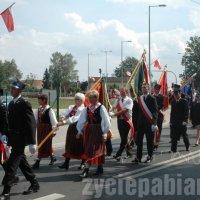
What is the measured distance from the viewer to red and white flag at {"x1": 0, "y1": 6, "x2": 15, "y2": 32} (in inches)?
799

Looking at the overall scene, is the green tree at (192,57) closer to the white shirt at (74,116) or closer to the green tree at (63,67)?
the green tree at (63,67)

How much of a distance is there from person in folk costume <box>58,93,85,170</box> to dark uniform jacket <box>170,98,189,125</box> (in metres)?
3.64

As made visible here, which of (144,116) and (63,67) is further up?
(63,67)

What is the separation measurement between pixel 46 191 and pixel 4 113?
57.4 inches

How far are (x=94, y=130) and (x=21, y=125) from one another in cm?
203

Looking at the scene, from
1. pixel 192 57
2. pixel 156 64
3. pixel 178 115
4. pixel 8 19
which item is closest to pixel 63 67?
pixel 192 57

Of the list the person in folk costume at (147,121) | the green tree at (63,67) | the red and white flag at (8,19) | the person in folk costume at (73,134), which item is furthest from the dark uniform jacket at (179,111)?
the green tree at (63,67)

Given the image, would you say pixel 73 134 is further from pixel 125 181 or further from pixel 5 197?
pixel 5 197

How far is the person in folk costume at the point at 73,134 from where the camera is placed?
10531mm

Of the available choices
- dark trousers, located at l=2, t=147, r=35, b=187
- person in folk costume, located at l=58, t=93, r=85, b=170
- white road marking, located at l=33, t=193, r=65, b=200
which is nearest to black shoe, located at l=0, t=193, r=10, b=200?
dark trousers, located at l=2, t=147, r=35, b=187

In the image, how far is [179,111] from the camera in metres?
13.6

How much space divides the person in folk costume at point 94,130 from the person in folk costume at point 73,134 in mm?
550

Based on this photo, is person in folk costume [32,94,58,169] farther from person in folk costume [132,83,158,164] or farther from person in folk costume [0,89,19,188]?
person in folk costume [0,89,19,188]

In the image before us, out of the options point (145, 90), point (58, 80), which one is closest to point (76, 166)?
point (145, 90)
